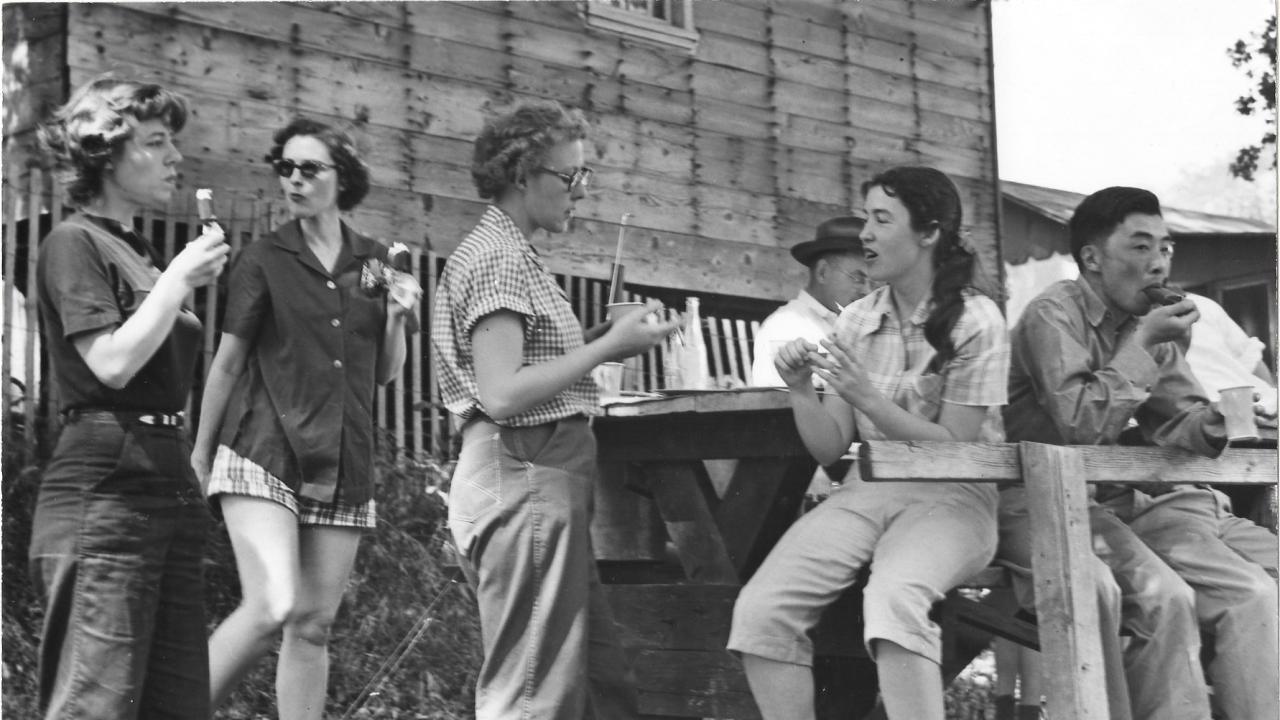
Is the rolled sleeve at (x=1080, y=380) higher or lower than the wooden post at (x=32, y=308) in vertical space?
lower

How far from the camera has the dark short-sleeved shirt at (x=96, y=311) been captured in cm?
289

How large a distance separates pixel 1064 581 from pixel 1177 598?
0.52 meters

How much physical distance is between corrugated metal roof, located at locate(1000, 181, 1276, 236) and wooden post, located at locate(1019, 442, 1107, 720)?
958 centimetres

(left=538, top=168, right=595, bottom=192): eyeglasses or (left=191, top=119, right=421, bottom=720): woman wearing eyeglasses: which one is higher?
(left=538, top=168, right=595, bottom=192): eyeglasses

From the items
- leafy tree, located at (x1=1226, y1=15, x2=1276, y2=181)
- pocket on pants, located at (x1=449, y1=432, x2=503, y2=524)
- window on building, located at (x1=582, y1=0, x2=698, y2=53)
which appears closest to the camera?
pocket on pants, located at (x1=449, y1=432, x2=503, y2=524)

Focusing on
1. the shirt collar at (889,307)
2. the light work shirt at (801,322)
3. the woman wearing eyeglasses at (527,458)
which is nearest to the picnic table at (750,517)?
the shirt collar at (889,307)

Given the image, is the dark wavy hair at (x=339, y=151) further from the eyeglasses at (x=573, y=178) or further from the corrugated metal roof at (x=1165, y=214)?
the corrugated metal roof at (x=1165, y=214)

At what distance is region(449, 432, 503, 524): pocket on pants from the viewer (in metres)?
3.25

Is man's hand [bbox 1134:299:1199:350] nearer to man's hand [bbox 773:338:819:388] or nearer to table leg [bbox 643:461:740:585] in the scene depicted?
man's hand [bbox 773:338:819:388]

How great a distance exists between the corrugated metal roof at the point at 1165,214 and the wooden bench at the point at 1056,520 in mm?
9572

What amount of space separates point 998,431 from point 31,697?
11.3ft

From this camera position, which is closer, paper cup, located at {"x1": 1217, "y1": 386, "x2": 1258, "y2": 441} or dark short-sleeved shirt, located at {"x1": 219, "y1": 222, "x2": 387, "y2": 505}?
paper cup, located at {"x1": 1217, "y1": 386, "x2": 1258, "y2": 441}

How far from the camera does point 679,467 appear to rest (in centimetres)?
406

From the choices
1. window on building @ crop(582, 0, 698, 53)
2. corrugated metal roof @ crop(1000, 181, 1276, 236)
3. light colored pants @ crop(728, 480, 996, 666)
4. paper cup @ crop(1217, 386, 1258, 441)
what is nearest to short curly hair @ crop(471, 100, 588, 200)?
light colored pants @ crop(728, 480, 996, 666)
